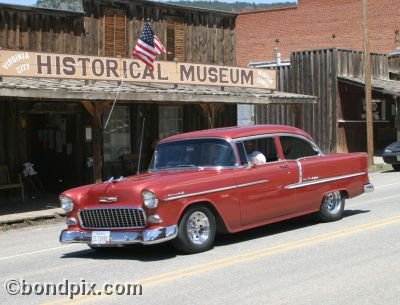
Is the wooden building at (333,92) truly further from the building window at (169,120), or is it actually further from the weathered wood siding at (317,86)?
the building window at (169,120)

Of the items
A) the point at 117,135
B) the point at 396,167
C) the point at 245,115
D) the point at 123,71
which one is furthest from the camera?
the point at 245,115

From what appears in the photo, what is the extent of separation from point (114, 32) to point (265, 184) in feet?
41.9

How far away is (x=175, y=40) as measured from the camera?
77.0ft

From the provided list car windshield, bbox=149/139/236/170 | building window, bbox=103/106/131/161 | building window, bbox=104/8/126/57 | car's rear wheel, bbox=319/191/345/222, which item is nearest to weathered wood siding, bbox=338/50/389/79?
building window, bbox=104/8/126/57

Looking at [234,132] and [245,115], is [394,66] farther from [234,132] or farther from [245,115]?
[234,132]

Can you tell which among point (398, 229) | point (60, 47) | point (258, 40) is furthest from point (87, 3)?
point (258, 40)

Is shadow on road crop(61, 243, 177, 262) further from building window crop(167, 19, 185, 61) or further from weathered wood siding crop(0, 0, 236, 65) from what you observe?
building window crop(167, 19, 185, 61)

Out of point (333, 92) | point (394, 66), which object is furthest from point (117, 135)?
point (394, 66)

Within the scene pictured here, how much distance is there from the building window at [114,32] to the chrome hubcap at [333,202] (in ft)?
38.1

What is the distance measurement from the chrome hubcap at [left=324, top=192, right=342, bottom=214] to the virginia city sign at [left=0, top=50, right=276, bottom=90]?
8036 mm

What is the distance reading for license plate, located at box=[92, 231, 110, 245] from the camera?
29.5 feet

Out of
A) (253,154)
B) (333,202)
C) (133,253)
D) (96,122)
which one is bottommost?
(133,253)

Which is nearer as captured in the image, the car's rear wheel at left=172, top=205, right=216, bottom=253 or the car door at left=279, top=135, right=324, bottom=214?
the car's rear wheel at left=172, top=205, right=216, bottom=253

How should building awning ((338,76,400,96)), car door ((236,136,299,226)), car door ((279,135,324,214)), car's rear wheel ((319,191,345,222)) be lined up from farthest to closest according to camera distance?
building awning ((338,76,400,96)) < car's rear wheel ((319,191,345,222)) < car door ((279,135,324,214)) < car door ((236,136,299,226))
